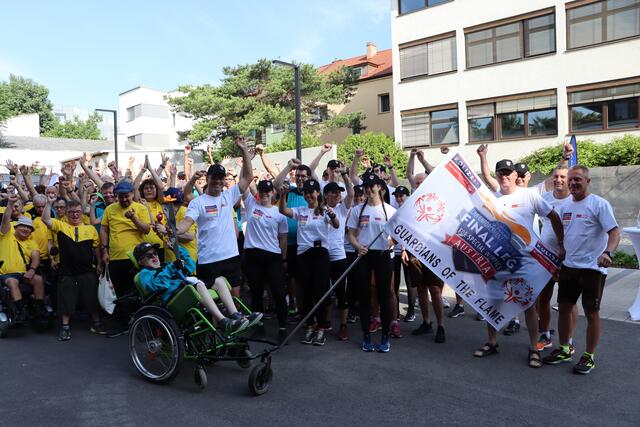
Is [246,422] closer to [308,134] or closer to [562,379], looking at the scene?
[562,379]

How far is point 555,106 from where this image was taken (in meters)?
18.8

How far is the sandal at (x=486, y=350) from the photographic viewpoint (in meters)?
5.43

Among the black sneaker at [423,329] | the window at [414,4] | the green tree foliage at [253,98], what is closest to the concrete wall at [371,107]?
the green tree foliage at [253,98]

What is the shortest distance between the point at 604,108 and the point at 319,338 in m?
15.9

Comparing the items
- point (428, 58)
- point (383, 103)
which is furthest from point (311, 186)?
point (383, 103)

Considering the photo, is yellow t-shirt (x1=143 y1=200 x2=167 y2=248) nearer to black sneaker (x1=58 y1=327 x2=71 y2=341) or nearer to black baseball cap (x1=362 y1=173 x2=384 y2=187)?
black sneaker (x1=58 y1=327 x2=71 y2=341)

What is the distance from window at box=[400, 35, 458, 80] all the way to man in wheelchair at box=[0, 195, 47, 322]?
Answer: 59.3 ft

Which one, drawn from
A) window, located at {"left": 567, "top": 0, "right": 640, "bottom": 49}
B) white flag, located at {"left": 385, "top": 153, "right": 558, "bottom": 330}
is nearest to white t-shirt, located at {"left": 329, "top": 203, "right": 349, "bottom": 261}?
white flag, located at {"left": 385, "top": 153, "right": 558, "bottom": 330}

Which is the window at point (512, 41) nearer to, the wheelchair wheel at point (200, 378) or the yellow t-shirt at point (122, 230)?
the yellow t-shirt at point (122, 230)

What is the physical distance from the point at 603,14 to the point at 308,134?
14.1 m

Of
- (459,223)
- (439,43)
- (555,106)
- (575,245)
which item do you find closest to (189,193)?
(459,223)

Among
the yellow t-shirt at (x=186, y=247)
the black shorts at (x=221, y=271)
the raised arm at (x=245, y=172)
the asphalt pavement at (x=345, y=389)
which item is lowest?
the asphalt pavement at (x=345, y=389)

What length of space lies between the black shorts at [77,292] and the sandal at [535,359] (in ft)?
17.2

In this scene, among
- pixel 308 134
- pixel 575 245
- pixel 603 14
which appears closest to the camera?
pixel 575 245
